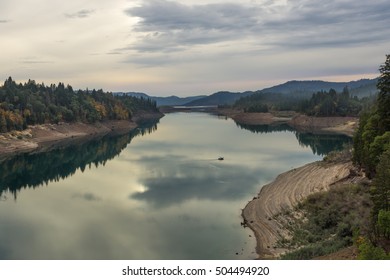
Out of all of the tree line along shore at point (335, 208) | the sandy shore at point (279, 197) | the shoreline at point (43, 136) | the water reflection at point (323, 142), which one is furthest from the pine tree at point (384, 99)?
the shoreline at point (43, 136)

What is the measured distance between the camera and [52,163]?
375ft

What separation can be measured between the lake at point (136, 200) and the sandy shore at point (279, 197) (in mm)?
1743

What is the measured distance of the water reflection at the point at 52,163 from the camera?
296 ft

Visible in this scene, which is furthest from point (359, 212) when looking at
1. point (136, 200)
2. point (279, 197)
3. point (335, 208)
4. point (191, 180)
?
point (191, 180)

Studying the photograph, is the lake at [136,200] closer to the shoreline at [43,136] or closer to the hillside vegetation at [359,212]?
the hillside vegetation at [359,212]

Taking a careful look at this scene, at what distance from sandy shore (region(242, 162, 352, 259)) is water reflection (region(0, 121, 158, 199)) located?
45.4 metres

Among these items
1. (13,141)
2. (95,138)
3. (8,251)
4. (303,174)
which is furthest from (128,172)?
(95,138)

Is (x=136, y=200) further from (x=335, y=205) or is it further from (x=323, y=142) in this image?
(x=323, y=142)

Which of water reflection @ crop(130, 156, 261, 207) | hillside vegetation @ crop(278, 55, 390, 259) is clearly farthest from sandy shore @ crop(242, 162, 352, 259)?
water reflection @ crop(130, 156, 261, 207)

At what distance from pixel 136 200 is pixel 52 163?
2208 inches

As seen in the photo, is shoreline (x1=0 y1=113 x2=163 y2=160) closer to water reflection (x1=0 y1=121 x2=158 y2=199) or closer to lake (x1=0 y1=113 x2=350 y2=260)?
water reflection (x1=0 y1=121 x2=158 y2=199)

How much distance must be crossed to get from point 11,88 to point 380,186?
599 feet

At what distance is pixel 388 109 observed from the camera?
59.2m

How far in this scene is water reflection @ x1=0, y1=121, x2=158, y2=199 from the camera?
90319 mm
